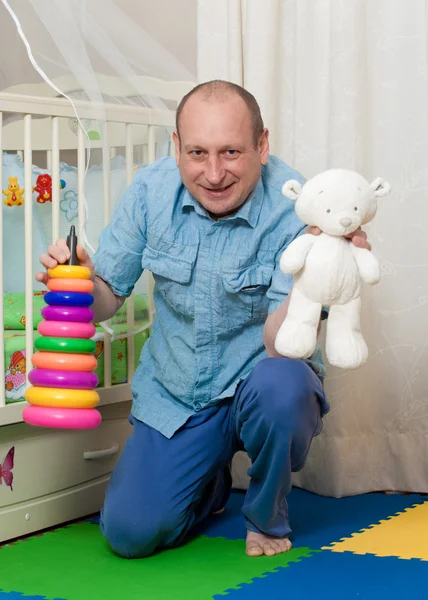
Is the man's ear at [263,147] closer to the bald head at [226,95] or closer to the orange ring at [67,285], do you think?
the bald head at [226,95]

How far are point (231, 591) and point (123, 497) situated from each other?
317mm

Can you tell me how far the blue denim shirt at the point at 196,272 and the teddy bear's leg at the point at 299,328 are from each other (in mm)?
219

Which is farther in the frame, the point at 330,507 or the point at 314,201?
the point at 330,507

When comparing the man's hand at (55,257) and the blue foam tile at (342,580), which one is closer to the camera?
the blue foam tile at (342,580)

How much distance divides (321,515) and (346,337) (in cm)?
63

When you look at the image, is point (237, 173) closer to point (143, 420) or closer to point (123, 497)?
point (143, 420)

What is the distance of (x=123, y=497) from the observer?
1.58 m

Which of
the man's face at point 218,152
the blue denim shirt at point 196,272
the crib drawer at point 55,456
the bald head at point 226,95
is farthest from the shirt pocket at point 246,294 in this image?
the crib drawer at point 55,456

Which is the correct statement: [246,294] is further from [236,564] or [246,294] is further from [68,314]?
[236,564]

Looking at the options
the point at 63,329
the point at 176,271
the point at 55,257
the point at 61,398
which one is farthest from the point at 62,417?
the point at 176,271

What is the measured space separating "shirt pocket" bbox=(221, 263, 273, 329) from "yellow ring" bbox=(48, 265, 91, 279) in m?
0.26

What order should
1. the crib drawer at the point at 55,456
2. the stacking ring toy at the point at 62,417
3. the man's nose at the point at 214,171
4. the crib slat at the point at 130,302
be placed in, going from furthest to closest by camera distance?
the crib slat at the point at 130,302
the crib drawer at the point at 55,456
the man's nose at the point at 214,171
the stacking ring toy at the point at 62,417

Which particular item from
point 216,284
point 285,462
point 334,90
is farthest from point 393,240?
point 285,462

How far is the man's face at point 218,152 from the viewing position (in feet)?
4.79
